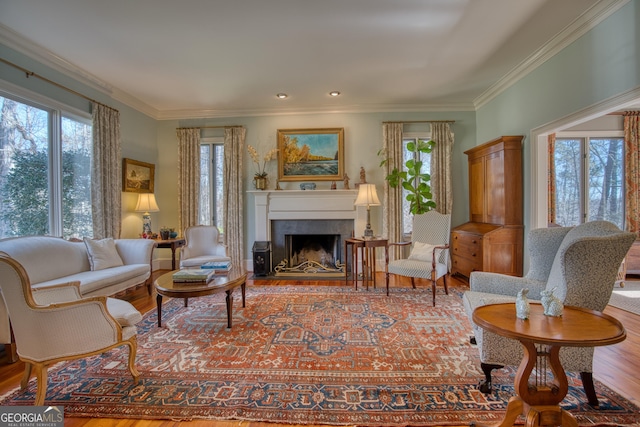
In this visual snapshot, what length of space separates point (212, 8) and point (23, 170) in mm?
2845

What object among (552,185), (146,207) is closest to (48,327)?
(146,207)

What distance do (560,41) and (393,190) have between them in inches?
111

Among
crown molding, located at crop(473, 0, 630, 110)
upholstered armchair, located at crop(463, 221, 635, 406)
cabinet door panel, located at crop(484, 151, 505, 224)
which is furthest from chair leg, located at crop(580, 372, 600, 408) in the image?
crown molding, located at crop(473, 0, 630, 110)

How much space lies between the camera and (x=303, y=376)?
6.52ft

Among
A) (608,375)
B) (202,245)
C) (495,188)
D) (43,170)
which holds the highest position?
(43,170)

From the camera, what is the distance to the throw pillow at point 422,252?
12.4 feet

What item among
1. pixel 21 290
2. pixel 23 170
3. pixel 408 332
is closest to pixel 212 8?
pixel 21 290

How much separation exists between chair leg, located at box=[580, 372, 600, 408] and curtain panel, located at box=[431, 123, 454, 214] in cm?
358

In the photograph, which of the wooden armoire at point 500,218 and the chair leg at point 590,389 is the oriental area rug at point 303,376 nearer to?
the chair leg at point 590,389

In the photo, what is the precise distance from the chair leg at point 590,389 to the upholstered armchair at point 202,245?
153 inches

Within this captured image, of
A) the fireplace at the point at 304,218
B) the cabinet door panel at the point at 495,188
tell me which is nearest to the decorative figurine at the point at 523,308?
the cabinet door panel at the point at 495,188

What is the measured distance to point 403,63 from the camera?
3652 millimetres

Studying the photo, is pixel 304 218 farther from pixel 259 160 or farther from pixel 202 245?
pixel 202 245

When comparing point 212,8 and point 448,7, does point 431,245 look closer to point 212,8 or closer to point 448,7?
point 448,7
